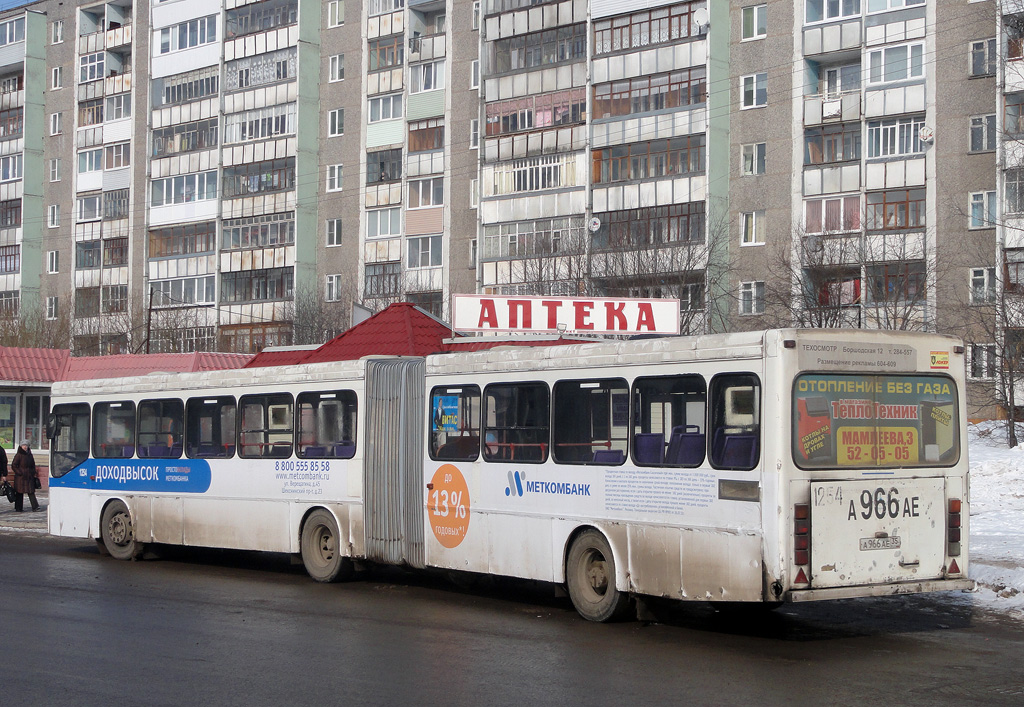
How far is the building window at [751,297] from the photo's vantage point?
47531mm

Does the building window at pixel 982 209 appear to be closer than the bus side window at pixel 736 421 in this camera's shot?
No

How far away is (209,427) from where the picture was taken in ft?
59.3

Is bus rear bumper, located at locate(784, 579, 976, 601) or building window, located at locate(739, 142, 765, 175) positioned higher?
building window, located at locate(739, 142, 765, 175)

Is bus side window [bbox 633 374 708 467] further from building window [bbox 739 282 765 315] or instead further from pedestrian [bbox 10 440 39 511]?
building window [bbox 739 282 765 315]

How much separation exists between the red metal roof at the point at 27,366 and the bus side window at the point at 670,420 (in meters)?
29.0

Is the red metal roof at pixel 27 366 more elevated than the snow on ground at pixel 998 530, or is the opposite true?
the red metal roof at pixel 27 366

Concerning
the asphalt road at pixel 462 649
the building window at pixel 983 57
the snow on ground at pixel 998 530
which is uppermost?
the building window at pixel 983 57

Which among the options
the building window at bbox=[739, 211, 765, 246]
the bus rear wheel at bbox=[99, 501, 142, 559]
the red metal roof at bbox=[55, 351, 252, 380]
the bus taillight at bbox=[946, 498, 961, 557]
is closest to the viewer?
the bus taillight at bbox=[946, 498, 961, 557]

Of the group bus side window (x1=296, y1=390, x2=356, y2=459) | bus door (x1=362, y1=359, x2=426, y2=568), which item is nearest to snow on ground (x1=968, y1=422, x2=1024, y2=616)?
bus door (x1=362, y1=359, x2=426, y2=568)

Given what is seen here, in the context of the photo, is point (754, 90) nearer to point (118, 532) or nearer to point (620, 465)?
point (118, 532)

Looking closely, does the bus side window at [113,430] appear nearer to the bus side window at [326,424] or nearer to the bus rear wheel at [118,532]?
the bus rear wheel at [118,532]

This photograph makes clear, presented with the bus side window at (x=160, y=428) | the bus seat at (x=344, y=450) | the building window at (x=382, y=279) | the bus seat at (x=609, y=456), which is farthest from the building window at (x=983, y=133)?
the bus seat at (x=609, y=456)

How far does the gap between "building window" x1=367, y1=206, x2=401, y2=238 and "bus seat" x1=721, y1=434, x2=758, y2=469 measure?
49.1m

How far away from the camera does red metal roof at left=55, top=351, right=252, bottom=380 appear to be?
39.8m
